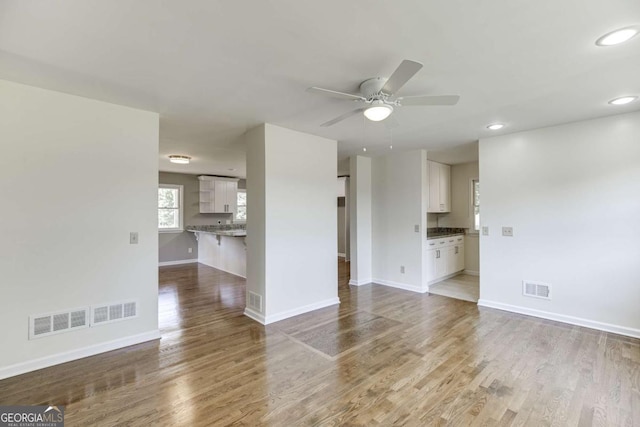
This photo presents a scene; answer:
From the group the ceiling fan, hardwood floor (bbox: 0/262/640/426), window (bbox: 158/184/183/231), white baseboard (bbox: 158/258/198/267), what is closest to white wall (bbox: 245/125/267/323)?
hardwood floor (bbox: 0/262/640/426)

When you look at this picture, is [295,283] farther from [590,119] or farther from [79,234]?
[590,119]

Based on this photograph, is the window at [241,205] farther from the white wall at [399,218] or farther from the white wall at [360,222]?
the white wall at [399,218]

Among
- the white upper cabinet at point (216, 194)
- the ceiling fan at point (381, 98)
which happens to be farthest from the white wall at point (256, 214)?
the white upper cabinet at point (216, 194)

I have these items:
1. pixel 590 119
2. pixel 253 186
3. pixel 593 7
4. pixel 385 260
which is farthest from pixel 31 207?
pixel 590 119

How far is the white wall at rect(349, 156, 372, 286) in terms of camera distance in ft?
18.1

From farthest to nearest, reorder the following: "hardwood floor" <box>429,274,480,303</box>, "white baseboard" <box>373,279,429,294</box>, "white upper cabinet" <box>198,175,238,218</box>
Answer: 1. "white upper cabinet" <box>198,175,238,218</box>
2. "white baseboard" <box>373,279,429,294</box>
3. "hardwood floor" <box>429,274,480,303</box>

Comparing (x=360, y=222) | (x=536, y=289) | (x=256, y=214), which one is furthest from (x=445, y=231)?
(x=256, y=214)

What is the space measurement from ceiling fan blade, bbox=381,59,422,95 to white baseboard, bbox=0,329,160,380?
3314 millimetres

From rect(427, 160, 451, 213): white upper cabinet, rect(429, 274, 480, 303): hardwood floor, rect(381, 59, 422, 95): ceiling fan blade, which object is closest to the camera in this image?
rect(381, 59, 422, 95): ceiling fan blade

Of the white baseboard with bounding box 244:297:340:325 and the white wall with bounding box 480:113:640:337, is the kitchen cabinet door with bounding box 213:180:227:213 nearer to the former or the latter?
the white baseboard with bounding box 244:297:340:325

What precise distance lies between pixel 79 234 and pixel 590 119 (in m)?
5.58

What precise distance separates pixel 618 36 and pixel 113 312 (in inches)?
179

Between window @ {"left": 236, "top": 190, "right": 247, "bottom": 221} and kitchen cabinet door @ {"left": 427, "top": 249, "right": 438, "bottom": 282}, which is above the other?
window @ {"left": 236, "top": 190, "right": 247, "bottom": 221}

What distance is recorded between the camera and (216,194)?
26.6 feet
